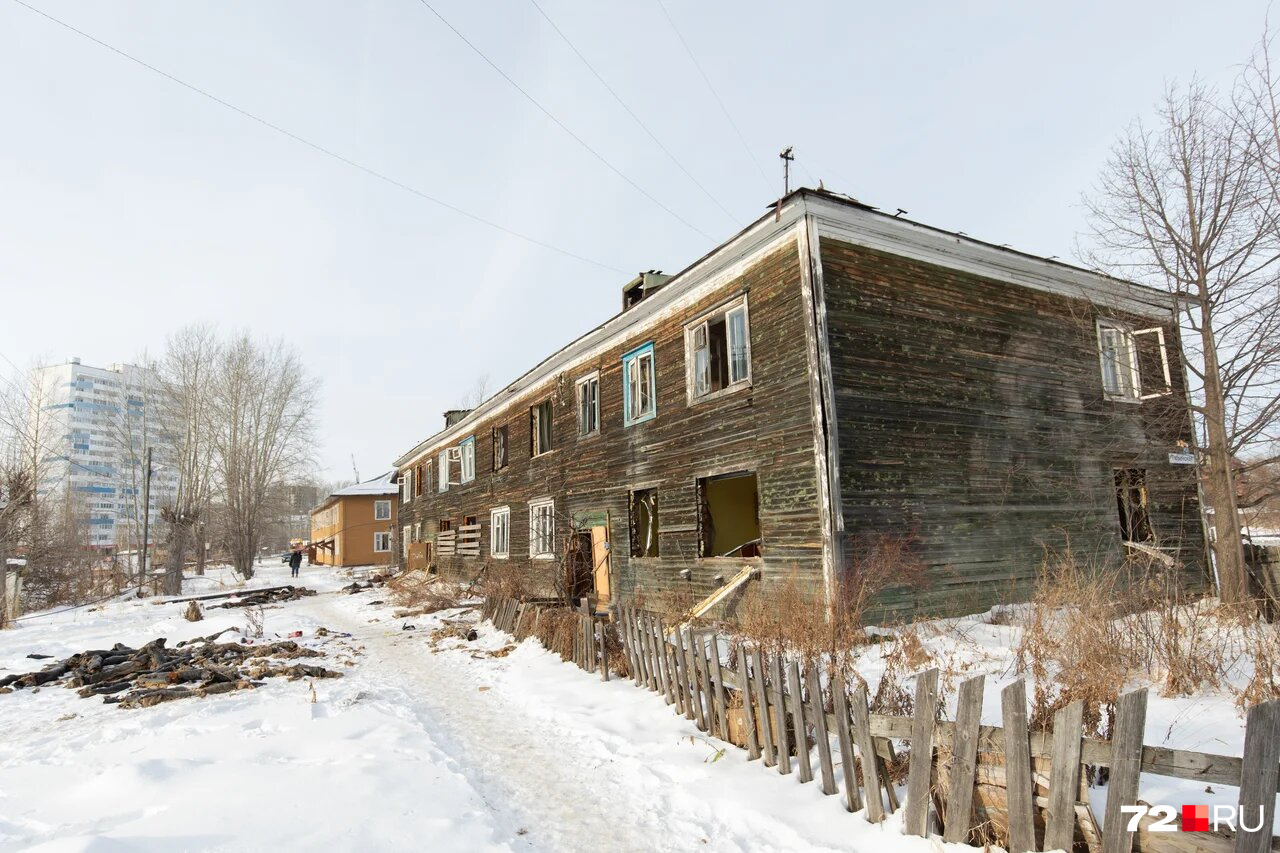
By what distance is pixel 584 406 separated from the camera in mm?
17812

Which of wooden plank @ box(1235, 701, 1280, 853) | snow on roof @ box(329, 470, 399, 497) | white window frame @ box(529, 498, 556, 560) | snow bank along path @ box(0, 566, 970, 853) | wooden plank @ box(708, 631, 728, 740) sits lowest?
snow bank along path @ box(0, 566, 970, 853)

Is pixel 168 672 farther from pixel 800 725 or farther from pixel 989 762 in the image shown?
pixel 989 762

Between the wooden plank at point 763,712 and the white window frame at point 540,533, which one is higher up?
the white window frame at point 540,533

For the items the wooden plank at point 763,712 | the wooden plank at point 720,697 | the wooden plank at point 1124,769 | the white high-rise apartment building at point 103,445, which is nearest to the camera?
the wooden plank at point 1124,769

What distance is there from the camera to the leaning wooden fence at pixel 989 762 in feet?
9.87

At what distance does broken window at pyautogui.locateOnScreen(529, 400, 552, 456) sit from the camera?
2047cm

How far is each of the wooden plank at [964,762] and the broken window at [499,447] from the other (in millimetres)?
20096

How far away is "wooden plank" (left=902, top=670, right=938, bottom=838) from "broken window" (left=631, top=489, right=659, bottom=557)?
416 inches

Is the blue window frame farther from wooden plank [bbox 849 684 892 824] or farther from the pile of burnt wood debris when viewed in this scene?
wooden plank [bbox 849 684 892 824]

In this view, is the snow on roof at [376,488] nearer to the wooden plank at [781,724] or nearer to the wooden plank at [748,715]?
the wooden plank at [748,715]

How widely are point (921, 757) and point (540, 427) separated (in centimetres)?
1742

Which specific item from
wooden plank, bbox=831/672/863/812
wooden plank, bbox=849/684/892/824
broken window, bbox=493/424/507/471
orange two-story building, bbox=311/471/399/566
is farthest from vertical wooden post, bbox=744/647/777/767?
orange two-story building, bbox=311/471/399/566

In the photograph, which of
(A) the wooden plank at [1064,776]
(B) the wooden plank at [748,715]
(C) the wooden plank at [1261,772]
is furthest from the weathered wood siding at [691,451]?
(C) the wooden plank at [1261,772]

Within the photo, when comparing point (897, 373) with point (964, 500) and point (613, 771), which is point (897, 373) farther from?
point (613, 771)
